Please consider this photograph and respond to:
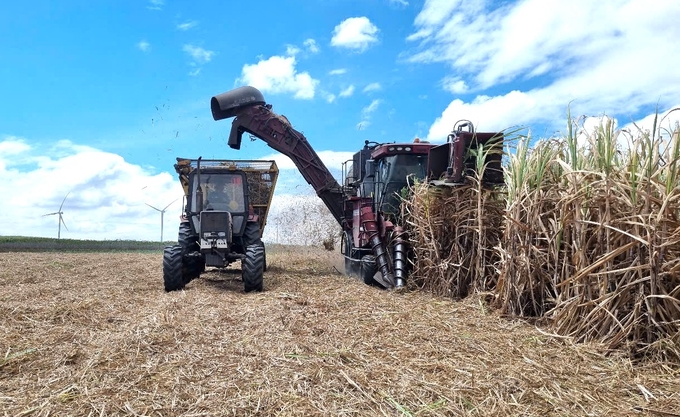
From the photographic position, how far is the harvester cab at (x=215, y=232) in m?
8.11

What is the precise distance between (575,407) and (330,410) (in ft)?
4.95

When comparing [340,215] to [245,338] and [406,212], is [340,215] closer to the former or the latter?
[406,212]

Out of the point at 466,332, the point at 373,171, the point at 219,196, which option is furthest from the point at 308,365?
the point at 373,171

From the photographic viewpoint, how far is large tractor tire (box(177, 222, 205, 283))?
877cm

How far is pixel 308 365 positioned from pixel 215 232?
522 cm

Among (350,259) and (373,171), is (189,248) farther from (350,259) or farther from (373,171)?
(373,171)

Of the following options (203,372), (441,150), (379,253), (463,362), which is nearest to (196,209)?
(379,253)

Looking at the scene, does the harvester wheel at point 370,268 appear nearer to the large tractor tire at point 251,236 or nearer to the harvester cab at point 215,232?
the harvester cab at point 215,232

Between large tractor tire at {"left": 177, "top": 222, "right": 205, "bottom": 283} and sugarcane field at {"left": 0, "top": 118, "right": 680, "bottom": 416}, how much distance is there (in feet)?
6.46

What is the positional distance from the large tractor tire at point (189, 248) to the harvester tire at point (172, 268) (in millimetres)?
330

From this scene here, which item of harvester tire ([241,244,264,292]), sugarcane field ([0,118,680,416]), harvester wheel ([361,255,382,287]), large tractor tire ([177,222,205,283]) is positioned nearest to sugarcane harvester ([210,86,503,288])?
harvester wheel ([361,255,382,287])

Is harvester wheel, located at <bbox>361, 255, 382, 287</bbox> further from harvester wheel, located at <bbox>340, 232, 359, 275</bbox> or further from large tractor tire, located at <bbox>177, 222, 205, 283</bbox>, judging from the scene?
large tractor tire, located at <bbox>177, 222, 205, 283</bbox>

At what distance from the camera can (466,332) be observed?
15.6 ft

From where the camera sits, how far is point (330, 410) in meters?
3.00
